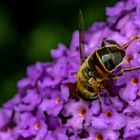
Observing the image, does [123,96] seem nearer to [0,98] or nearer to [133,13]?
[133,13]

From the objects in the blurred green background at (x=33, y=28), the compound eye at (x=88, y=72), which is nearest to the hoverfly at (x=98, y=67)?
the compound eye at (x=88, y=72)

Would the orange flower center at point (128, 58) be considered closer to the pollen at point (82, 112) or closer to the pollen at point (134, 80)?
the pollen at point (134, 80)

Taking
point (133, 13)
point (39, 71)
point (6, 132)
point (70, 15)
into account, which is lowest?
point (6, 132)

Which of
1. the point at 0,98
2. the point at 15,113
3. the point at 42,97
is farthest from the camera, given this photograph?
the point at 0,98

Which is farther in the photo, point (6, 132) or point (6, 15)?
point (6, 15)

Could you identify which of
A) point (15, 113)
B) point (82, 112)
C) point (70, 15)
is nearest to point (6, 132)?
point (15, 113)

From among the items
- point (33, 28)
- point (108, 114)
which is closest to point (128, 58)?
point (108, 114)

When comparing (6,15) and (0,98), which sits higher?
(6,15)
